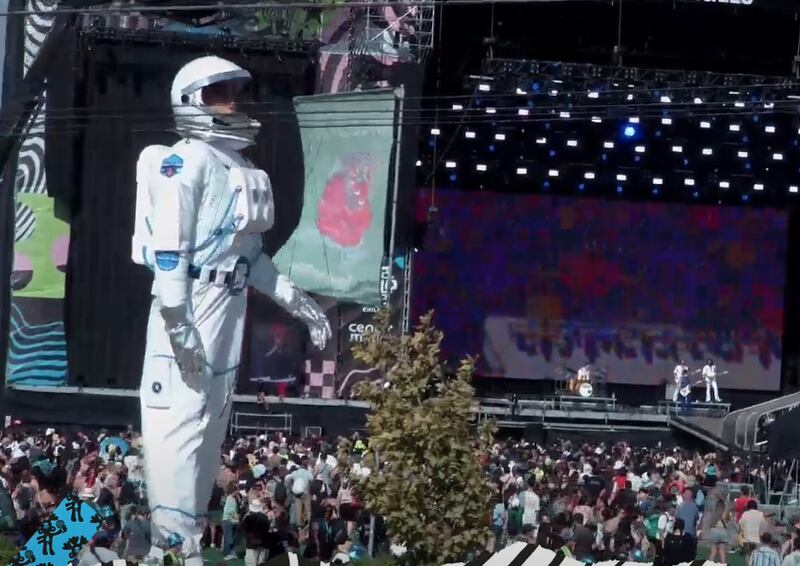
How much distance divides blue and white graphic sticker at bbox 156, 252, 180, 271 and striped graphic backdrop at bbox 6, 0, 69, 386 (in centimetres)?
1651

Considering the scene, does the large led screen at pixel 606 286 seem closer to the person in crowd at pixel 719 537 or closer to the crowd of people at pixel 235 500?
the crowd of people at pixel 235 500

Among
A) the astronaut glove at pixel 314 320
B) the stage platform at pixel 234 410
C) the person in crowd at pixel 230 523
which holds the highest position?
the astronaut glove at pixel 314 320

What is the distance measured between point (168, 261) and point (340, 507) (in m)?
4.61

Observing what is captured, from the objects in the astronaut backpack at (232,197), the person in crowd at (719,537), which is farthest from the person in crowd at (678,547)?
the astronaut backpack at (232,197)

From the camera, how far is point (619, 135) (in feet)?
115

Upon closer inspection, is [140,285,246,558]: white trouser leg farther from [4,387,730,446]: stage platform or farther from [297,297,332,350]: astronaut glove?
[4,387,730,446]: stage platform

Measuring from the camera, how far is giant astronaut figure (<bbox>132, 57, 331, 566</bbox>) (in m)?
13.9

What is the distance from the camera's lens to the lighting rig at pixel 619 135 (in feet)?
104

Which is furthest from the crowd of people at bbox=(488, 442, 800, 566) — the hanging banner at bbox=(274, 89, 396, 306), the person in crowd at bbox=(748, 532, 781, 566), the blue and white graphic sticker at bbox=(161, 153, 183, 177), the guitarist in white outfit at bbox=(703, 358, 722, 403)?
the guitarist in white outfit at bbox=(703, 358, 722, 403)

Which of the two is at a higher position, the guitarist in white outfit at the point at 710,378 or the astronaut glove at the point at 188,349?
the guitarist in white outfit at the point at 710,378

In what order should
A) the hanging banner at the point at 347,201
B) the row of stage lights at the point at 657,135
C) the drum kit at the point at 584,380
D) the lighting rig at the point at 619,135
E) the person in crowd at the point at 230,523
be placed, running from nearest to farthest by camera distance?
the person in crowd at the point at 230,523, the hanging banner at the point at 347,201, the lighting rig at the point at 619,135, the row of stage lights at the point at 657,135, the drum kit at the point at 584,380

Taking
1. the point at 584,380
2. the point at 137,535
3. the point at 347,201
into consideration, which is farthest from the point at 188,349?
the point at 584,380

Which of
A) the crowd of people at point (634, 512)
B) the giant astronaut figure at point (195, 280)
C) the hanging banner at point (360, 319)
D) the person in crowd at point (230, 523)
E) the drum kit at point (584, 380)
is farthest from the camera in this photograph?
the drum kit at point (584, 380)

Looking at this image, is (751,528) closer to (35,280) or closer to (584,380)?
(35,280)
